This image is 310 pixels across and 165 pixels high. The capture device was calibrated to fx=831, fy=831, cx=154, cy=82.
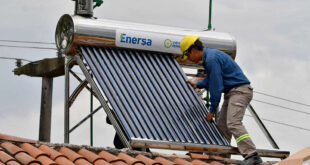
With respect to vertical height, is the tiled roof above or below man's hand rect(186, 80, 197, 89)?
below

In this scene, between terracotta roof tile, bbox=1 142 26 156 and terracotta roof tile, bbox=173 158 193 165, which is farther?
terracotta roof tile, bbox=173 158 193 165

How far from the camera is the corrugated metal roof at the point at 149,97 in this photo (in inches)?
471

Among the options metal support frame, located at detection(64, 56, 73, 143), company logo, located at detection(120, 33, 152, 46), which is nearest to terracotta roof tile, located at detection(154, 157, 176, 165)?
company logo, located at detection(120, 33, 152, 46)

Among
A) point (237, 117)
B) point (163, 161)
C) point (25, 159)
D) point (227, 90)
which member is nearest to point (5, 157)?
point (25, 159)

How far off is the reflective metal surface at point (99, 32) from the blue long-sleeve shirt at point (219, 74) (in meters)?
2.04

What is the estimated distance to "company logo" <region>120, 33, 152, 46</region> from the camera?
13779mm

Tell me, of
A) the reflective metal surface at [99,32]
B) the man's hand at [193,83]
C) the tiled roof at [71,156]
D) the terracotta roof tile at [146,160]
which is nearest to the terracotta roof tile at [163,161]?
the tiled roof at [71,156]

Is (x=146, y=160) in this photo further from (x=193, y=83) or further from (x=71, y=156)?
(x=193, y=83)

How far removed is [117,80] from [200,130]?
154cm

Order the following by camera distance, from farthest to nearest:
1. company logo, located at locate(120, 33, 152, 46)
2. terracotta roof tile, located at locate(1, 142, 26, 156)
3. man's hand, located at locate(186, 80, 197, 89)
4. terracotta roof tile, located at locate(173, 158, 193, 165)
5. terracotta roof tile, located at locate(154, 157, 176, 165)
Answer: company logo, located at locate(120, 33, 152, 46) < man's hand, located at locate(186, 80, 197, 89) < terracotta roof tile, located at locate(173, 158, 193, 165) < terracotta roof tile, located at locate(154, 157, 176, 165) < terracotta roof tile, located at locate(1, 142, 26, 156)

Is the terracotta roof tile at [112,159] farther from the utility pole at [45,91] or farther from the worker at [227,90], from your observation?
the utility pole at [45,91]

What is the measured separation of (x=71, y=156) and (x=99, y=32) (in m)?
3.41

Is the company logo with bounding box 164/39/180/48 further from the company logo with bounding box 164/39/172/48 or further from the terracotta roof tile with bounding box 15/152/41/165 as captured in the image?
the terracotta roof tile with bounding box 15/152/41/165

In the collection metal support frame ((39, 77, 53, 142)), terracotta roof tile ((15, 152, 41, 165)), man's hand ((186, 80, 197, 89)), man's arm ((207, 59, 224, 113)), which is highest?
man's arm ((207, 59, 224, 113))
